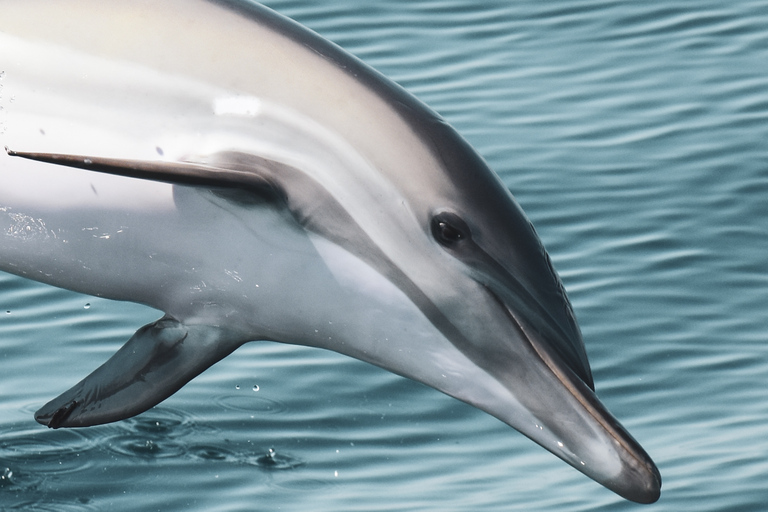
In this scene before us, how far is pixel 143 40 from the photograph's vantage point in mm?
5660

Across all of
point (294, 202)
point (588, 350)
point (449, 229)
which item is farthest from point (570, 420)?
point (588, 350)

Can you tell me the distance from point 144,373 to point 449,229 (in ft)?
4.71

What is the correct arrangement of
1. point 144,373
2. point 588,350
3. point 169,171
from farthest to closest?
point 588,350, point 144,373, point 169,171

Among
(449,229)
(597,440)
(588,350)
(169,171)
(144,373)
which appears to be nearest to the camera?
(169,171)

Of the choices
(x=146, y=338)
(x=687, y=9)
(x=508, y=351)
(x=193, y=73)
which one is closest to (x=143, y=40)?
(x=193, y=73)

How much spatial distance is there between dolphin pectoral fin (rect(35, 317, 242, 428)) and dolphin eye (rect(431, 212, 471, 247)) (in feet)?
3.22

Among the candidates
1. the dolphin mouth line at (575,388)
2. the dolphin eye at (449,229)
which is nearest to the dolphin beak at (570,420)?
the dolphin mouth line at (575,388)

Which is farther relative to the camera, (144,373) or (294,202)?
(144,373)

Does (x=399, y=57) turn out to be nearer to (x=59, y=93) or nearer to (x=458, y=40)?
(x=458, y=40)

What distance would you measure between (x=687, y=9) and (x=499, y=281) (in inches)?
478

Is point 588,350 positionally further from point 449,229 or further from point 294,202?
point 294,202

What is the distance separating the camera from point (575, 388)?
5.41 metres

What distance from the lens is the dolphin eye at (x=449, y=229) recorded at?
18.0 feet

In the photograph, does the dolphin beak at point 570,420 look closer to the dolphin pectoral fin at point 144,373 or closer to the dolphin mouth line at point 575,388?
the dolphin mouth line at point 575,388
